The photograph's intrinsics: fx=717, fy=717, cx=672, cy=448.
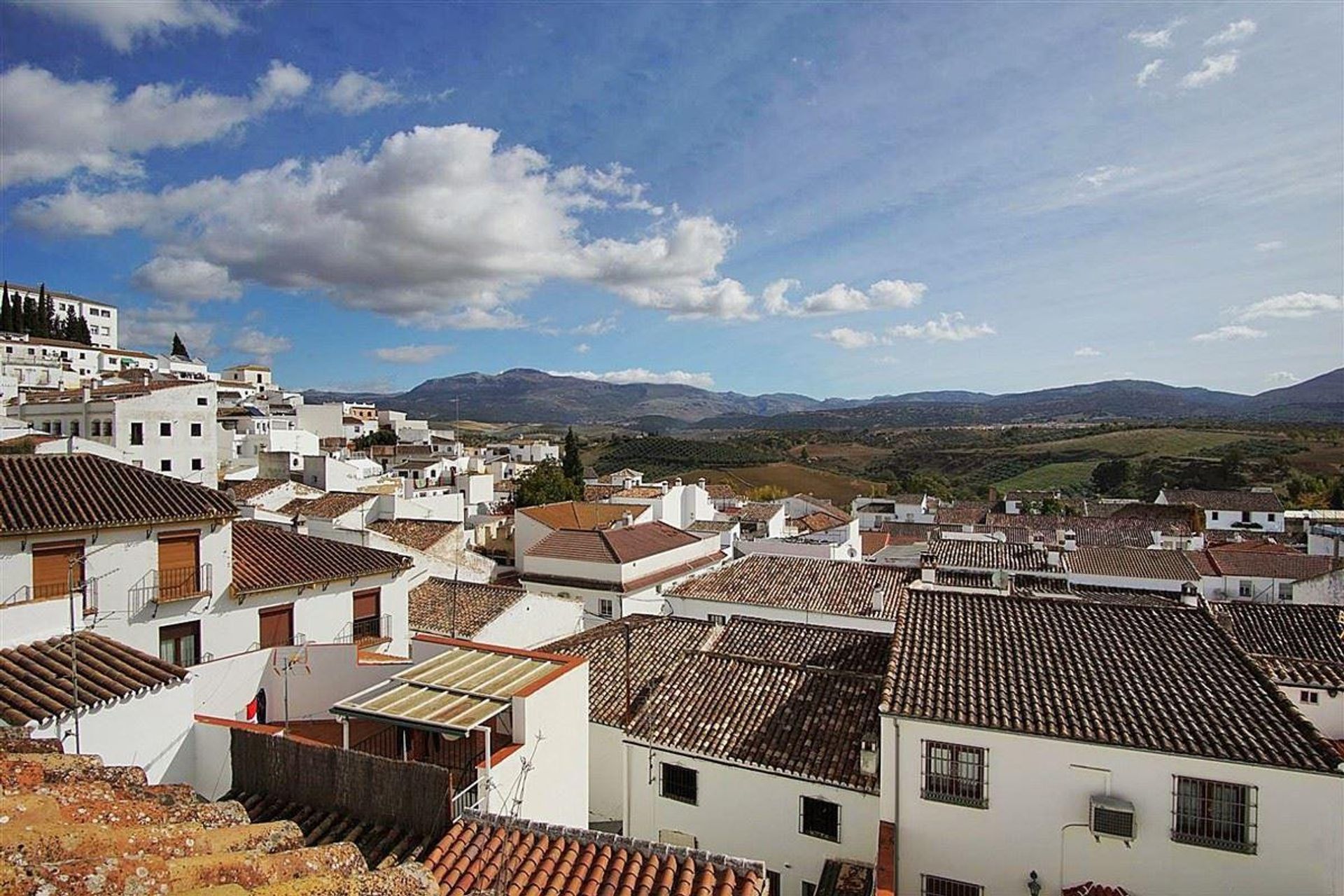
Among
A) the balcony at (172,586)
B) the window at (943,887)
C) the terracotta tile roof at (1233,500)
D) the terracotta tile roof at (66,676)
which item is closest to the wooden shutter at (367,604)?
the balcony at (172,586)

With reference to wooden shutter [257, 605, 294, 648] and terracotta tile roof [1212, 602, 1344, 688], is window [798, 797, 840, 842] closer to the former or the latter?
wooden shutter [257, 605, 294, 648]

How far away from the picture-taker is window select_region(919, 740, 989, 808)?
10.5m

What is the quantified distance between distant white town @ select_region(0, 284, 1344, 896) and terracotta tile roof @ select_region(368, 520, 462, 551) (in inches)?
190

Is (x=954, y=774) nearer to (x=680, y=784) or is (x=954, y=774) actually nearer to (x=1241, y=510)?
(x=680, y=784)

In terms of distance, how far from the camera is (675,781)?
12.5 meters

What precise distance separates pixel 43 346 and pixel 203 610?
2994 inches

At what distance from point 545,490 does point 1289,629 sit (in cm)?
3487

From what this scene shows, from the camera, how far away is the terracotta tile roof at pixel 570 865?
21.4 ft

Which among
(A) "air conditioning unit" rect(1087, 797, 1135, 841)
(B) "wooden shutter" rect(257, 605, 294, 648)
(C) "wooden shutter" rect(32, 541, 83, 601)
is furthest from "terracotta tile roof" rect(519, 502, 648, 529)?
(A) "air conditioning unit" rect(1087, 797, 1135, 841)

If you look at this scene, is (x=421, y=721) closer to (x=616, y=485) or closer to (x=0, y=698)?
(x=0, y=698)

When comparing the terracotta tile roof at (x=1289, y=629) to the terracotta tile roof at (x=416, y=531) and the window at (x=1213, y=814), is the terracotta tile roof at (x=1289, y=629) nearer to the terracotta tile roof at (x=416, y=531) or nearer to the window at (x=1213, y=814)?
the window at (x=1213, y=814)

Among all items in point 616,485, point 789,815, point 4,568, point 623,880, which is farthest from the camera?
point 616,485


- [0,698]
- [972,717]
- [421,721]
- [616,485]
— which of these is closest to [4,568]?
[0,698]

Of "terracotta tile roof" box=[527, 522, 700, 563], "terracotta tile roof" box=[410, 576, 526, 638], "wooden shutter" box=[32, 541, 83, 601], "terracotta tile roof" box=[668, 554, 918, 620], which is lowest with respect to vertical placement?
"terracotta tile roof" box=[668, 554, 918, 620]
